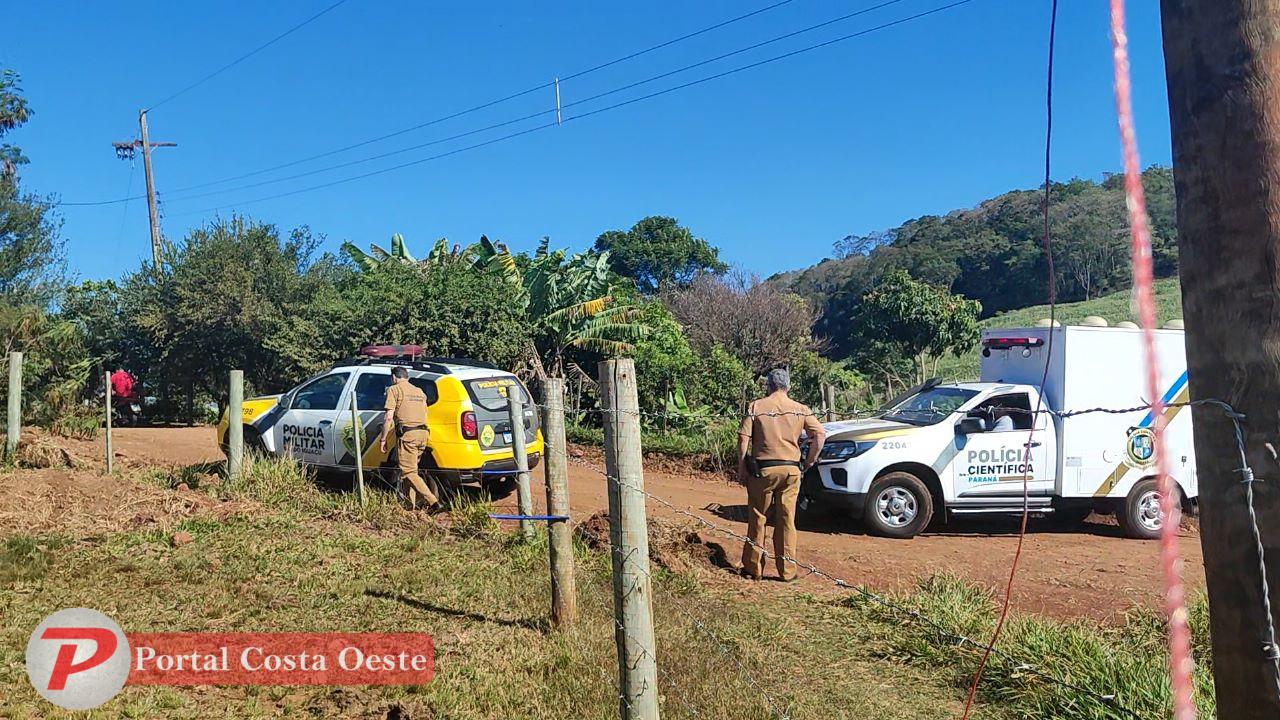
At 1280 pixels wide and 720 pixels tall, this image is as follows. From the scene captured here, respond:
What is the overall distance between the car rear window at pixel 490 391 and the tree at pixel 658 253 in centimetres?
4702

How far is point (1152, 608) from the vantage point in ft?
20.5

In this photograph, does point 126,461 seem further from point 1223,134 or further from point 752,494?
Answer: point 1223,134

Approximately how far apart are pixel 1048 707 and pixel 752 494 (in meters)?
3.34

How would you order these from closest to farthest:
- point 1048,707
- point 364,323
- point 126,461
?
point 1048,707 → point 126,461 → point 364,323

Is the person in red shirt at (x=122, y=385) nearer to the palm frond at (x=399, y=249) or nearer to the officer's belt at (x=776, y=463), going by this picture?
the palm frond at (x=399, y=249)

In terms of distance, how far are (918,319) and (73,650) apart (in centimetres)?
2457

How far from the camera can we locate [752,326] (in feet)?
79.4

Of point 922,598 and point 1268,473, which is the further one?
point 922,598

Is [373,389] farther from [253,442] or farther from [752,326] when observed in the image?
[752,326]

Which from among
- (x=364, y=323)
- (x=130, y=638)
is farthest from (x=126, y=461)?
(x=130, y=638)

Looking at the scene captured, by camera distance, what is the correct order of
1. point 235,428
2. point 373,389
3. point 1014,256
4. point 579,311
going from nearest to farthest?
point 235,428 → point 373,389 → point 579,311 → point 1014,256

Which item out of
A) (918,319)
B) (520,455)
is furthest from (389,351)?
(918,319)

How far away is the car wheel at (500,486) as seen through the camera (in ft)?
35.5

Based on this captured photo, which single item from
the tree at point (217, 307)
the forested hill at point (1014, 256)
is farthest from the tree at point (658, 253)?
the tree at point (217, 307)
